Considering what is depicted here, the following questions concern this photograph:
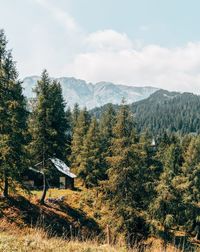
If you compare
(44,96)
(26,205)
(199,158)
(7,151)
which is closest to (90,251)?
(7,151)

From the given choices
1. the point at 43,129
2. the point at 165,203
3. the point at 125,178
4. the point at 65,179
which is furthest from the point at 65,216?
the point at 65,179

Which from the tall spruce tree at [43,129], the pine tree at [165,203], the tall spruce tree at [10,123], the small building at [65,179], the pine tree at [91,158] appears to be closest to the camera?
the tall spruce tree at [10,123]

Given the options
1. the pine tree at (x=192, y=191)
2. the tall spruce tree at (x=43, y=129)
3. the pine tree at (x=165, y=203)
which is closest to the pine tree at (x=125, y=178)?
the pine tree at (x=165, y=203)

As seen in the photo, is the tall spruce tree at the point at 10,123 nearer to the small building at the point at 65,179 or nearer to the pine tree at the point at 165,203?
the pine tree at the point at 165,203

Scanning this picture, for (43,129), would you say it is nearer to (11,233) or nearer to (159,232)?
(159,232)

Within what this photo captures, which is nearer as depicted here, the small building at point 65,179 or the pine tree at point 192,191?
the pine tree at point 192,191

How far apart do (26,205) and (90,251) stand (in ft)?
90.6

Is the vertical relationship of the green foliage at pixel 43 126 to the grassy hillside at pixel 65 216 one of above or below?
above

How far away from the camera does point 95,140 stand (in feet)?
168

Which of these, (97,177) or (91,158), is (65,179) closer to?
(97,177)

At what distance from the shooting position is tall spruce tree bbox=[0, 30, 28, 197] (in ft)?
91.4

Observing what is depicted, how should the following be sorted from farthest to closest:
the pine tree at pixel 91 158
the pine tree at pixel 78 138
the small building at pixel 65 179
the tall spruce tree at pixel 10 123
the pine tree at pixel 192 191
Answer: the pine tree at pixel 78 138 → the small building at pixel 65 179 → the pine tree at pixel 91 158 → the pine tree at pixel 192 191 → the tall spruce tree at pixel 10 123

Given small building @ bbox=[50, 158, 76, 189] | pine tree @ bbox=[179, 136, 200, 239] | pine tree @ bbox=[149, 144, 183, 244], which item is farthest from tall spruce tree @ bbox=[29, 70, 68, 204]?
pine tree @ bbox=[179, 136, 200, 239]

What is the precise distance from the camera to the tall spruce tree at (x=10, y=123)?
27.9m
